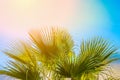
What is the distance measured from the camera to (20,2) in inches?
142

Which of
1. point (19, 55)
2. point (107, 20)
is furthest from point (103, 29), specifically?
point (19, 55)

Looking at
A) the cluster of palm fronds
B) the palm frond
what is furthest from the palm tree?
the palm frond

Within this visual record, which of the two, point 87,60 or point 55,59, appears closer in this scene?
point 87,60

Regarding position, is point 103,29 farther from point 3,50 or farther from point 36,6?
point 3,50

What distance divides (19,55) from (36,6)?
1.12 m

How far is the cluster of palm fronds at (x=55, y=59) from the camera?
8.35ft

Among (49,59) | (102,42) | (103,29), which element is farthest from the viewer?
(103,29)

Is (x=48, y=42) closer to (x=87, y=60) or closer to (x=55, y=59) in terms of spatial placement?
(x=55, y=59)

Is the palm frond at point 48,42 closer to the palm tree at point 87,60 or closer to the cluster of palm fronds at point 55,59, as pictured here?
the cluster of palm fronds at point 55,59

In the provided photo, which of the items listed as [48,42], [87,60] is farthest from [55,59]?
[87,60]

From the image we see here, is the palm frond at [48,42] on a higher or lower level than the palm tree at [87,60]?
higher

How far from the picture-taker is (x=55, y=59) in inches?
106

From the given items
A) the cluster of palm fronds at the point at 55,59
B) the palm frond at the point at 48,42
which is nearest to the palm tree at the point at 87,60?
the cluster of palm fronds at the point at 55,59

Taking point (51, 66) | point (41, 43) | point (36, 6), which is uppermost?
point (36, 6)
